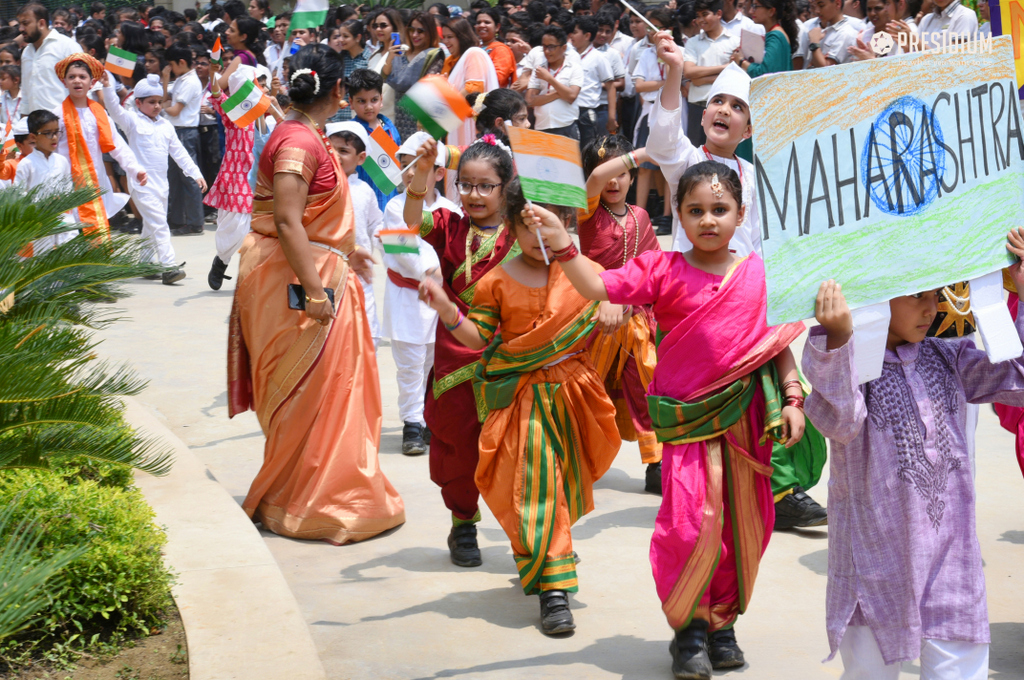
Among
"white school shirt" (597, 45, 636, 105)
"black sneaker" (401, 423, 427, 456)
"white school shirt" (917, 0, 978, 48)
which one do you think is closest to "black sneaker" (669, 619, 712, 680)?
"black sneaker" (401, 423, 427, 456)

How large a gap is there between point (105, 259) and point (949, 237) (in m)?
2.53

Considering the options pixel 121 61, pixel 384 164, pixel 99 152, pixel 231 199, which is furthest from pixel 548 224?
pixel 121 61

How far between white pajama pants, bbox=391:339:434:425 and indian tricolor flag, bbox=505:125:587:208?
119 inches

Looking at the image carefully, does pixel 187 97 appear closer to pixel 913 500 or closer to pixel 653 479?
pixel 653 479

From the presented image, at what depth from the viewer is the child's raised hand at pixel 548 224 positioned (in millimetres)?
3422

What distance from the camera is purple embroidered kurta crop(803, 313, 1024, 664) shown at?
9.50 ft

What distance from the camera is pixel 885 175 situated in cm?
282

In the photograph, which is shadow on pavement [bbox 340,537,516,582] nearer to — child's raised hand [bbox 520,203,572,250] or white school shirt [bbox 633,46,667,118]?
child's raised hand [bbox 520,203,572,250]

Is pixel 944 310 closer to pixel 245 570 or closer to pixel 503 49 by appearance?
pixel 245 570

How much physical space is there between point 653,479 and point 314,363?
1750 millimetres

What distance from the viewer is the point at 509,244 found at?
4.37 meters

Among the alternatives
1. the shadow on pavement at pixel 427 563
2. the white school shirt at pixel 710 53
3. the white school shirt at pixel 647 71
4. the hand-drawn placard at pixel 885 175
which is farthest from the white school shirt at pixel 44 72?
→ the hand-drawn placard at pixel 885 175

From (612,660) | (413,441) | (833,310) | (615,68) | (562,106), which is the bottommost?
(612,660)

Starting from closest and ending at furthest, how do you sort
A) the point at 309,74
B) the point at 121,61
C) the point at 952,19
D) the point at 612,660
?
1. the point at 612,660
2. the point at 309,74
3. the point at 952,19
4. the point at 121,61
